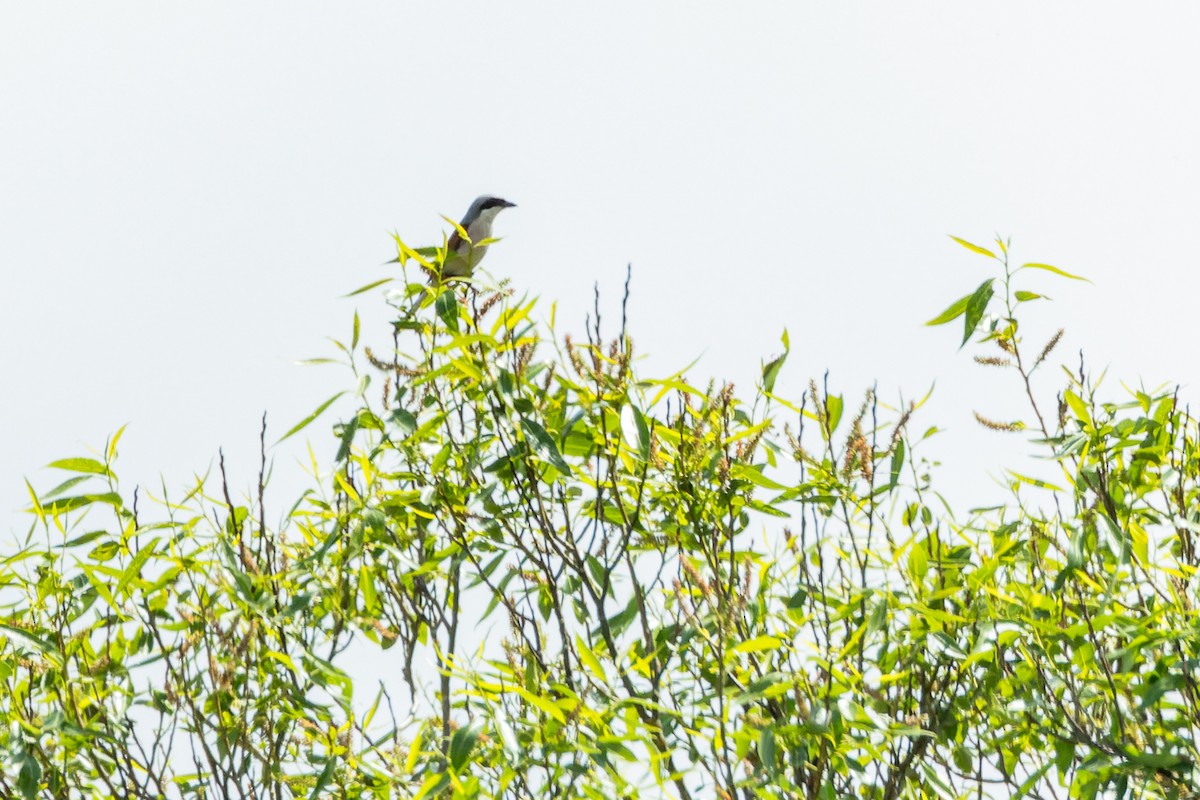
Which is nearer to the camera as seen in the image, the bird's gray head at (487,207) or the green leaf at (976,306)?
the green leaf at (976,306)

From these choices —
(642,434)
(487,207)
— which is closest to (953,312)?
(642,434)

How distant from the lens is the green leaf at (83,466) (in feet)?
11.8

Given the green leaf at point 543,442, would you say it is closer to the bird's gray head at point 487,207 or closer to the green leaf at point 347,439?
the green leaf at point 347,439

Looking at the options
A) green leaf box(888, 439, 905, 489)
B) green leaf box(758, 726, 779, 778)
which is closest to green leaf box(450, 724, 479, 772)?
green leaf box(758, 726, 779, 778)

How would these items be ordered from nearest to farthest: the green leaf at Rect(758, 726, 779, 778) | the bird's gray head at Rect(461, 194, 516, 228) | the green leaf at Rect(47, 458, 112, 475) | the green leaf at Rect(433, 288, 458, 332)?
the green leaf at Rect(758, 726, 779, 778) → the green leaf at Rect(433, 288, 458, 332) → the green leaf at Rect(47, 458, 112, 475) → the bird's gray head at Rect(461, 194, 516, 228)

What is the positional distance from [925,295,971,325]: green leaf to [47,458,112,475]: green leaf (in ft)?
7.66

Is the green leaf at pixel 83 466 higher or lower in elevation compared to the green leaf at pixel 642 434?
higher

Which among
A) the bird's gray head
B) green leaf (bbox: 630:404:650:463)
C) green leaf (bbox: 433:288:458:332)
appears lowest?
green leaf (bbox: 630:404:650:463)

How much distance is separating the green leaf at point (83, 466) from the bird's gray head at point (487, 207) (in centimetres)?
531

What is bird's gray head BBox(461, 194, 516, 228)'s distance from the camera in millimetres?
8781

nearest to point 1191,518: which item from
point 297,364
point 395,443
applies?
point 395,443

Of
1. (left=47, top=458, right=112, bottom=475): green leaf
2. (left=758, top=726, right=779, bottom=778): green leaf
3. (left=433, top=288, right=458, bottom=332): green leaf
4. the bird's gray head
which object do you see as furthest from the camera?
→ the bird's gray head

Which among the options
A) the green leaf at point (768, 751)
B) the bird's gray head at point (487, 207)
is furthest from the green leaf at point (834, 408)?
the bird's gray head at point (487, 207)

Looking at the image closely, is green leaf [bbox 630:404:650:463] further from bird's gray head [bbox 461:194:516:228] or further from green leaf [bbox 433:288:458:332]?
bird's gray head [bbox 461:194:516:228]
